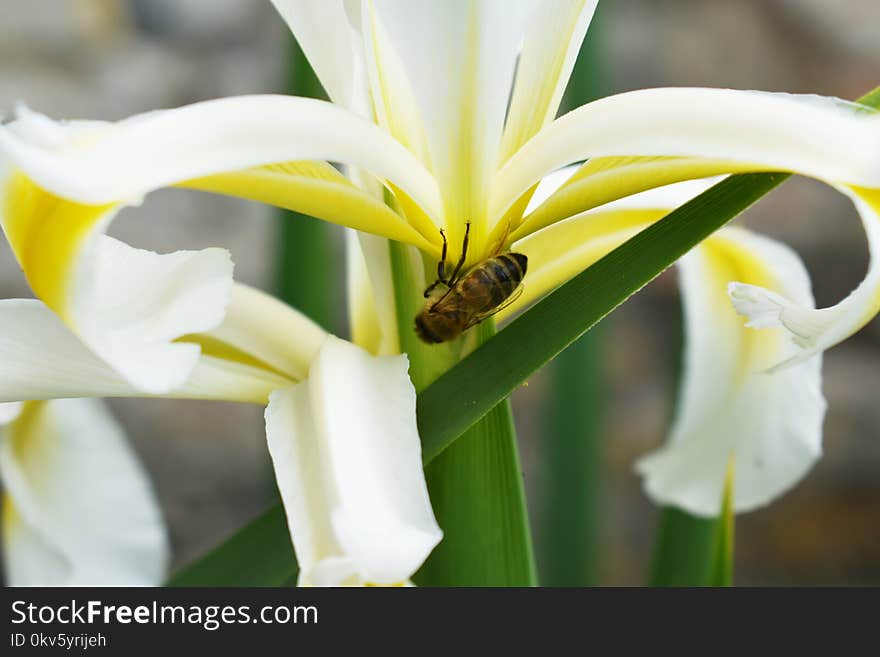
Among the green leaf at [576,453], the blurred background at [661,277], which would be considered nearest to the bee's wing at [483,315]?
the green leaf at [576,453]

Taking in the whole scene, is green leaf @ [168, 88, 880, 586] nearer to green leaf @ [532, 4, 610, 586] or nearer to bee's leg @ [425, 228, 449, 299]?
bee's leg @ [425, 228, 449, 299]

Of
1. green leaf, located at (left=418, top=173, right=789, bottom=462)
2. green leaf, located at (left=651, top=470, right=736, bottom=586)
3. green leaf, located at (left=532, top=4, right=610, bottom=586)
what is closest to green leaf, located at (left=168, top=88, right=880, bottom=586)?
green leaf, located at (left=418, top=173, right=789, bottom=462)

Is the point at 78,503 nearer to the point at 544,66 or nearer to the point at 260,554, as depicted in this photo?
the point at 260,554

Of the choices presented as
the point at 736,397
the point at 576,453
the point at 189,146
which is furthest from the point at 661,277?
the point at 189,146

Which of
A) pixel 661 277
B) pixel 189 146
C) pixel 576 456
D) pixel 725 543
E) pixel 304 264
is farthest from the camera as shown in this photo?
pixel 661 277

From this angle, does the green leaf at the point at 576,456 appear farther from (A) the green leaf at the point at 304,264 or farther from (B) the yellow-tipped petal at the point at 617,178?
(B) the yellow-tipped petal at the point at 617,178

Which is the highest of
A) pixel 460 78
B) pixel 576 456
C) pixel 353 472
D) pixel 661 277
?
pixel 661 277

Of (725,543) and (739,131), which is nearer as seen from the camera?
(739,131)
